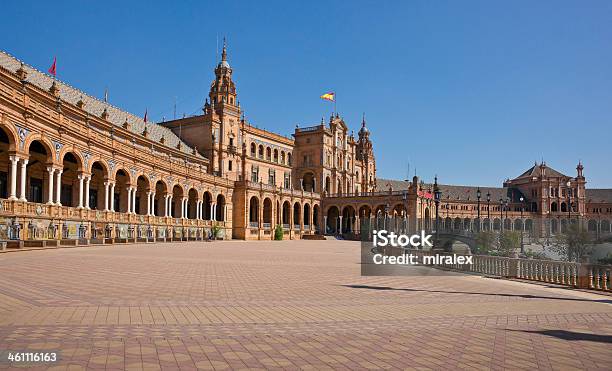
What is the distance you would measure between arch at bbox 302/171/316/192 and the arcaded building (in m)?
0.53

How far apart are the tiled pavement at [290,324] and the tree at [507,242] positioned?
26.4 feet

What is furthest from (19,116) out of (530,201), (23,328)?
(530,201)

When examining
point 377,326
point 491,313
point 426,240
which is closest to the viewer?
point 377,326

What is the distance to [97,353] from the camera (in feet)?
18.4

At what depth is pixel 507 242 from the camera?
22.6m

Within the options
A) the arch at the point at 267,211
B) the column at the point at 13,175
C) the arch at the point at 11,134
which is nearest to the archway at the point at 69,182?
the column at the point at 13,175

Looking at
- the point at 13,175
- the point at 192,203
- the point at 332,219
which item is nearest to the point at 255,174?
the point at 332,219

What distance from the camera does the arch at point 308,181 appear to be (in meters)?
84.6

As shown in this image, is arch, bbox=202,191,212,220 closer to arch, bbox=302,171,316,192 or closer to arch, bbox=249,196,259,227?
arch, bbox=249,196,259,227

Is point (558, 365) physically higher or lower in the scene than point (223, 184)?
lower

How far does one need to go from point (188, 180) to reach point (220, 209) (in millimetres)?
12128

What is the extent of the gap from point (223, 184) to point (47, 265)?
4508 centimetres

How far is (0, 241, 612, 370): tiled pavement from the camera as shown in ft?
19.0

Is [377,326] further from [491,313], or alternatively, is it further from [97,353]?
[97,353]
